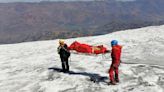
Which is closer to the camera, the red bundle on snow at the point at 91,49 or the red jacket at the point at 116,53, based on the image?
the red jacket at the point at 116,53

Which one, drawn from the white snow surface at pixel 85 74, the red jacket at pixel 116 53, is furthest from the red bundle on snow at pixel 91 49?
the red jacket at pixel 116 53

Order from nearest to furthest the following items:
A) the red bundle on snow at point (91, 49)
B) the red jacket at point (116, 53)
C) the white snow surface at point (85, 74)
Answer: the red jacket at point (116, 53), the white snow surface at point (85, 74), the red bundle on snow at point (91, 49)

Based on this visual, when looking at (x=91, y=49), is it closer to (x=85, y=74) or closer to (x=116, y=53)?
(x=85, y=74)

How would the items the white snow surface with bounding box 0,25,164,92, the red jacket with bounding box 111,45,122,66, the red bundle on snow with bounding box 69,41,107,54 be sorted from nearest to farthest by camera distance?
1. the red jacket with bounding box 111,45,122,66
2. the white snow surface with bounding box 0,25,164,92
3. the red bundle on snow with bounding box 69,41,107,54

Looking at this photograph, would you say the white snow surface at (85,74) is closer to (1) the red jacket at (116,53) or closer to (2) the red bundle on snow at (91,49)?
(2) the red bundle on snow at (91,49)

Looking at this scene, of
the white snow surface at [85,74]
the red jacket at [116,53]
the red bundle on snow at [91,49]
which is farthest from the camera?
the red bundle on snow at [91,49]

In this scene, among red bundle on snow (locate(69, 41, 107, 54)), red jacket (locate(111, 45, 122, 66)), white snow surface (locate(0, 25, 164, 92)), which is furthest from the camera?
red bundle on snow (locate(69, 41, 107, 54))

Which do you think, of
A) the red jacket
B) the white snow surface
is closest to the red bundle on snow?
the white snow surface

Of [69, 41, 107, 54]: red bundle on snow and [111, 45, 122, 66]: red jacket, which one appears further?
[69, 41, 107, 54]: red bundle on snow

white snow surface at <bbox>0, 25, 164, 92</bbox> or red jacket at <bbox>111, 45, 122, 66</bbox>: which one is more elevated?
red jacket at <bbox>111, 45, 122, 66</bbox>

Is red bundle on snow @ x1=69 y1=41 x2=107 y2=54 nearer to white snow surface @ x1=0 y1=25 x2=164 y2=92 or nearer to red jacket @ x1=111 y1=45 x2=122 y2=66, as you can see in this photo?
white snow surface @ x1=0 y1=25 x2=164 y2=92

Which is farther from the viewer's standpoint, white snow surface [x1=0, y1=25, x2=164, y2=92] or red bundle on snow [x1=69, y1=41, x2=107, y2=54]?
red bundle on snow [x1=69, y1=41, x2=107, y2=54]

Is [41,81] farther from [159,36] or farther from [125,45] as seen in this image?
[159,36]

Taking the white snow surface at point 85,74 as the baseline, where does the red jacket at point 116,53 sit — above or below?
above
